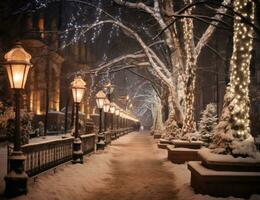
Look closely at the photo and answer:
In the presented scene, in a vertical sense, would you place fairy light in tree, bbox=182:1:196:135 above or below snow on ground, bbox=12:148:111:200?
above

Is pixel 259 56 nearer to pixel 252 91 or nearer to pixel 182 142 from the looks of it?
pixel 252 91

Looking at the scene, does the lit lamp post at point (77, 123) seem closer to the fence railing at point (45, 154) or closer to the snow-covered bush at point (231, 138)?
the fence railing at point (45, 154)

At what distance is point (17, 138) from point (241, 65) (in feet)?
20.1

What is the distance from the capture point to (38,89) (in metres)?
53.6

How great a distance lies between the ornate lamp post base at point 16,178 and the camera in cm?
976

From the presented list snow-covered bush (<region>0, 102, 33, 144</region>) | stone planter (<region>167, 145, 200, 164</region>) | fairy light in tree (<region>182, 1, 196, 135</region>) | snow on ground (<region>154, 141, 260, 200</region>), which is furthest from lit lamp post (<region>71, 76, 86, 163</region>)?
snow-covered bush (<region>0, 102, 33, 144</region>)

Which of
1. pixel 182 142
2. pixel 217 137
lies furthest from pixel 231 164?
pixel 182 142

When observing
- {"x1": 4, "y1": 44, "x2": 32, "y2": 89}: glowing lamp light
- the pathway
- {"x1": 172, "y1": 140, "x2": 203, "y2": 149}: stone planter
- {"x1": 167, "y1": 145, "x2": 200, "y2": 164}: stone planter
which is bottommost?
the pathway

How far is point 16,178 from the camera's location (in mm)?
9781

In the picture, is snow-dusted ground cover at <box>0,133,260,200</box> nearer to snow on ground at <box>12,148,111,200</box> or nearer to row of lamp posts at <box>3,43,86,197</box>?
snow on ground at <box>12,148,111,200</box>

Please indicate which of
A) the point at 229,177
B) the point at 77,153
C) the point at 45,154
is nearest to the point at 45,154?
the point at 45,154

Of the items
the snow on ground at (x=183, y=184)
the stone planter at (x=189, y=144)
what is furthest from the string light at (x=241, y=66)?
the stone planter at (x=189, y=144)

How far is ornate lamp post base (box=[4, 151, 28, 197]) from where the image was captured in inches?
384

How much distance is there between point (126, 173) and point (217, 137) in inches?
226
